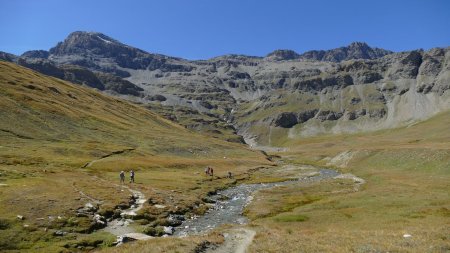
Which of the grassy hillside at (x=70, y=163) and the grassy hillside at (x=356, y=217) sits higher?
the grassy hillside at (x=356, y=217)

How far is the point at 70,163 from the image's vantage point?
90188 millimetres

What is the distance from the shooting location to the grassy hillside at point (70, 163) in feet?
133

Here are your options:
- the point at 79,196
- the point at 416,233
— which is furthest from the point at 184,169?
the point at 416,233

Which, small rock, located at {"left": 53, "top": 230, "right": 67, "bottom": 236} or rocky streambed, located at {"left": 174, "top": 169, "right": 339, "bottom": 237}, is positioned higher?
small rock, located at {"left": 53, "top": 230, "right": 67, "bottom": 236}

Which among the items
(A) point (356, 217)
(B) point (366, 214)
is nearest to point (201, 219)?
(A) point (356, 217)

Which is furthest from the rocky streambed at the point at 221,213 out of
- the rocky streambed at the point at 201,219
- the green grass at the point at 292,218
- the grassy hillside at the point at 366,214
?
the green grass at the point at 292,218

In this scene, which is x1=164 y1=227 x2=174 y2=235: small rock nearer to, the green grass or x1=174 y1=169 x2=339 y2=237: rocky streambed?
x1=174 y1=169 x2=339 y2=237: rocky streambed

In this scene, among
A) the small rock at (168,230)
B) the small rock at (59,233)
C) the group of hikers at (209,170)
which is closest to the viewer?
the small rock at (59,233)

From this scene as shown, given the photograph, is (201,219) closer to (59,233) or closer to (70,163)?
(59,233)

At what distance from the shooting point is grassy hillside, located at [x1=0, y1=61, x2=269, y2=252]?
4059 centimetres

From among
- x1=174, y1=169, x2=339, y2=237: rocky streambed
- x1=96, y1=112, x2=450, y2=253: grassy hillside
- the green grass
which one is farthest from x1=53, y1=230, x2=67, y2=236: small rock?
the green grass

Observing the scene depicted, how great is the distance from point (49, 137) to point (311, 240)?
105m

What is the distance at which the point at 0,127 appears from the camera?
107m

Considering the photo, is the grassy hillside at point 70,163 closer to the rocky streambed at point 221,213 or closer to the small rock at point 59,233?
the small rock at point 59,233
